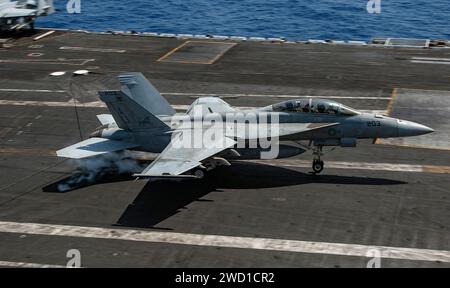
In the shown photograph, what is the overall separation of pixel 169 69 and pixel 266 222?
2562 centimetres

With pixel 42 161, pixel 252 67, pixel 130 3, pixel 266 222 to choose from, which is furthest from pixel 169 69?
pixel 130 3

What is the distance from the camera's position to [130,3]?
10031 centimetres

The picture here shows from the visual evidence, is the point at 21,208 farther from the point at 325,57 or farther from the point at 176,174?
the point at 325,57

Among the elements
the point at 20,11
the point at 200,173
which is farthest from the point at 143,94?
the point at 20,11

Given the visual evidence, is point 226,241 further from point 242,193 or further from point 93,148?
point 93,148

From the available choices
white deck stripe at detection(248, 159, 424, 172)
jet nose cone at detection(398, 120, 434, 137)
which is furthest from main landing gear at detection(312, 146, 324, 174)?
jet nose cone at detection(398, 120, 434, 137)

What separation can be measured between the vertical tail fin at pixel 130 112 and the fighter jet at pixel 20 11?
32678 millimetres

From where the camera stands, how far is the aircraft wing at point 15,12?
186ft

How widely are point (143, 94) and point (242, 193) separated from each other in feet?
26.9

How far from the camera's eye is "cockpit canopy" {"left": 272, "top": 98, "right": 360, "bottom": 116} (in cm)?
Answer: 2805
